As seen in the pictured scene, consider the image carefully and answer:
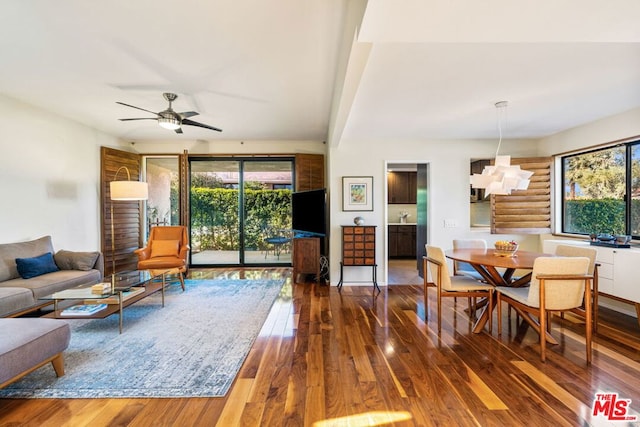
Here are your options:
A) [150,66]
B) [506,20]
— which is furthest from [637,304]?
[150,66]

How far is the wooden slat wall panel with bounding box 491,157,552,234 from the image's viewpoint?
14.8 ft

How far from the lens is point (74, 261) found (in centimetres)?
373

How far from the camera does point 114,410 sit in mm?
1737

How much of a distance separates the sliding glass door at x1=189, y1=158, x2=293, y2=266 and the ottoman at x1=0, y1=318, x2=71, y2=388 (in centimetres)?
388

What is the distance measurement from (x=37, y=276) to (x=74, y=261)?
0.41 meters

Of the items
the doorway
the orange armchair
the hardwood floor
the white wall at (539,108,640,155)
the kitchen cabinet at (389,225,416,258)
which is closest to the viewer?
the hardwood floor

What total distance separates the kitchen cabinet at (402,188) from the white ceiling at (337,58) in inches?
129

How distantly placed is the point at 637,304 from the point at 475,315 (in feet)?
4.95

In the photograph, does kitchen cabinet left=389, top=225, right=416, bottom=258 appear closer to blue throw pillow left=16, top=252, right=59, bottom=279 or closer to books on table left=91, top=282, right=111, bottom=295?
books on table left=91, top=282, right=111, bottom=295

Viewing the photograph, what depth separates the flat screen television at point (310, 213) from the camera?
178 inches

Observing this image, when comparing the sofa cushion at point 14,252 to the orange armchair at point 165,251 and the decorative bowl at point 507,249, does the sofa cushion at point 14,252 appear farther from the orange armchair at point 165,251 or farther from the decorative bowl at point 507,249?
the decorative bowl at point 507,249

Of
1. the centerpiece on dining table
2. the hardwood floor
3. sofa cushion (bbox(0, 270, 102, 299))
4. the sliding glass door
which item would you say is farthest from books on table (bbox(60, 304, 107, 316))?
the centerpiece on dining table

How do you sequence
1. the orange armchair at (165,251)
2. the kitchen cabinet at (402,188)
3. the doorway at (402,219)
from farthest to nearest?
the kitchen cabinet at (402,188) → the doorway at (402,219) → the orange armchair at (165,251)

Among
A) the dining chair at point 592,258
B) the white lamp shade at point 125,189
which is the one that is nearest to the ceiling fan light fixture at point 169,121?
the white lamp shade at point 125,189
